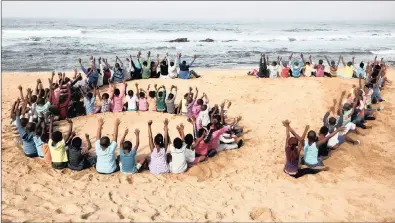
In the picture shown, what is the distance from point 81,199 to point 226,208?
2455mm

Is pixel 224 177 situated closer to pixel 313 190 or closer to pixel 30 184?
pixel 313 190

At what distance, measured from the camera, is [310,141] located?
7.19 meters

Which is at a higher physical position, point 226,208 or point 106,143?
point 106,143

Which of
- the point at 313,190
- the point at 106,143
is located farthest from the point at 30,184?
the point at 313,190

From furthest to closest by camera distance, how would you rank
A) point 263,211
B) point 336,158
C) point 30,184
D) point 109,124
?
point 109,124, point 336,158, point 30,184, point 263,211

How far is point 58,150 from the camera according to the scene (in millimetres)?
6902

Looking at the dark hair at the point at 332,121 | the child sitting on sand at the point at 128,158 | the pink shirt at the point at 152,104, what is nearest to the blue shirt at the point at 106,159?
the child sitting on sand at the point at 128,158

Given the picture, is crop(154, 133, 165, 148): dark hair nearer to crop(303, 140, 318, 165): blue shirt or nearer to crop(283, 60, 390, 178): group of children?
crop(283, 60, 390, 178): group of children

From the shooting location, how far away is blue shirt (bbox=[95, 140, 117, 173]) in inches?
269

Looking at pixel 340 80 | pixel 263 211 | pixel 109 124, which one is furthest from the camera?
pixel 340 80

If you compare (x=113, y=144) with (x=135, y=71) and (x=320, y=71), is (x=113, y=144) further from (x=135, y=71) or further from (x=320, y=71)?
(x=320, y=71)

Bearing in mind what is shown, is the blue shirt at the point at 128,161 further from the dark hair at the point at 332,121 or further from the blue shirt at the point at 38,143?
the dark hair at the point at 332,121

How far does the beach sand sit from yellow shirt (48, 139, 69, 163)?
247 mm

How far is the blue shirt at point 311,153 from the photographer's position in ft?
23.6
